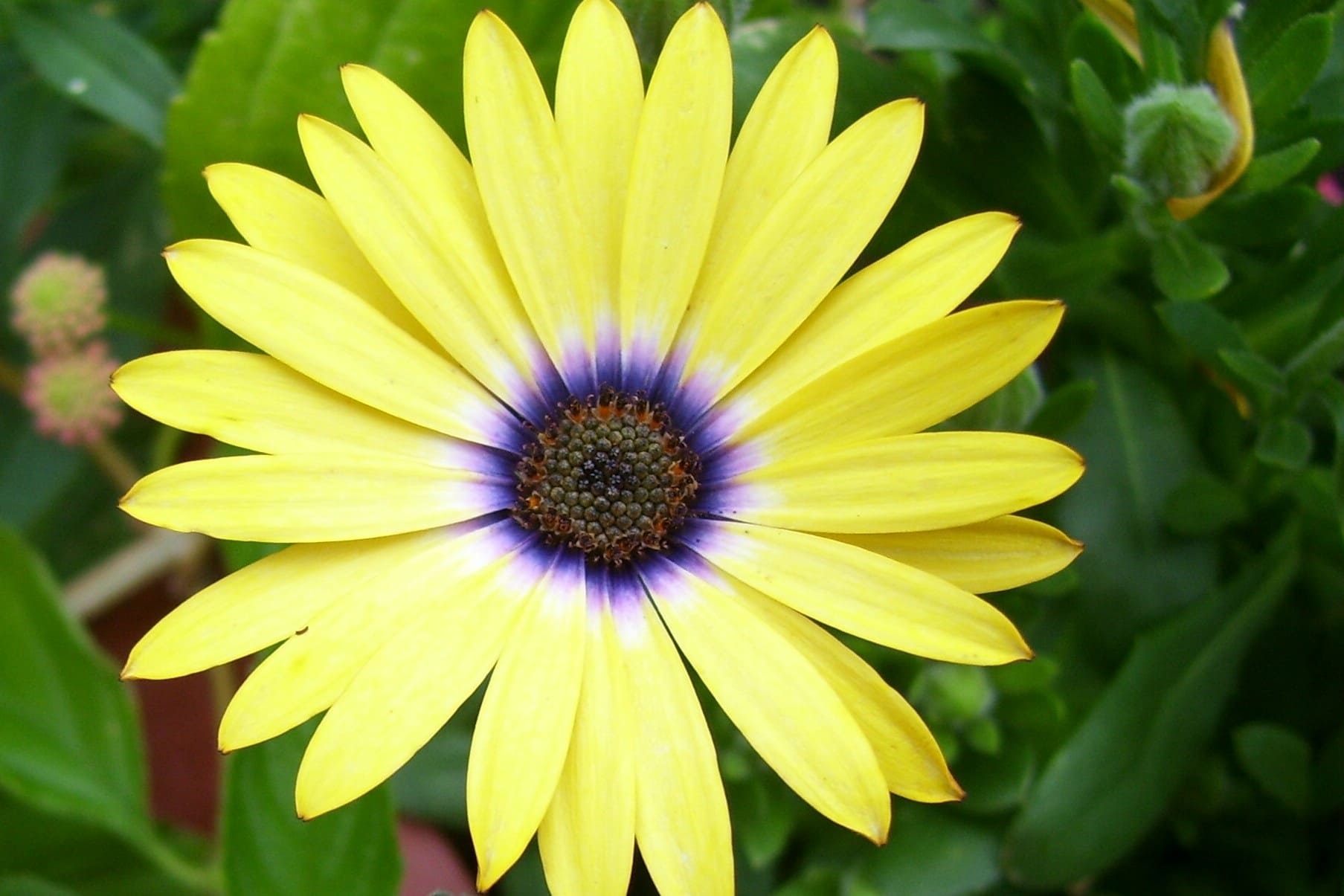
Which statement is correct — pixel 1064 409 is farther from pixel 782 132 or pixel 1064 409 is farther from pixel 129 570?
pixel 129 570

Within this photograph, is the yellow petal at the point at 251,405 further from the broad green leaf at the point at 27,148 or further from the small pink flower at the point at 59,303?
the broad green leaf at the point at 27,148

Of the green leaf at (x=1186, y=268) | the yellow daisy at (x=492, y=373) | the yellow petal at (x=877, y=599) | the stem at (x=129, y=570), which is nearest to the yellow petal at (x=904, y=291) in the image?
the yellow daisy at (x=492, y=373)

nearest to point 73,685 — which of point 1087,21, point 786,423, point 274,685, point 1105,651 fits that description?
point 274,685

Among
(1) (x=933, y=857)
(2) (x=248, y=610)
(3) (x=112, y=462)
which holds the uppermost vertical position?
(2) (x=248, y=610)

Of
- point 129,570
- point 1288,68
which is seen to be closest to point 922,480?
point 1288,68

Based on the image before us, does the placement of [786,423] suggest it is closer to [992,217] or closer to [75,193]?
[992,217]

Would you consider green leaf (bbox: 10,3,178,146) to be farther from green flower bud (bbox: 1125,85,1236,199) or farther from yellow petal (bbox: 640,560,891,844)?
green flower bud (bbox: 1125,85,1236,199)

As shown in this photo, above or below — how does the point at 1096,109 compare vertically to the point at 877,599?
above

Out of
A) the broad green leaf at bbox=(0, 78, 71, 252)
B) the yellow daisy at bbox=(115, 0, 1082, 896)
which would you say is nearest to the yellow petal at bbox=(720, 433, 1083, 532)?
the yellow daisy at bbox=(115, 0, 1082, 896)
